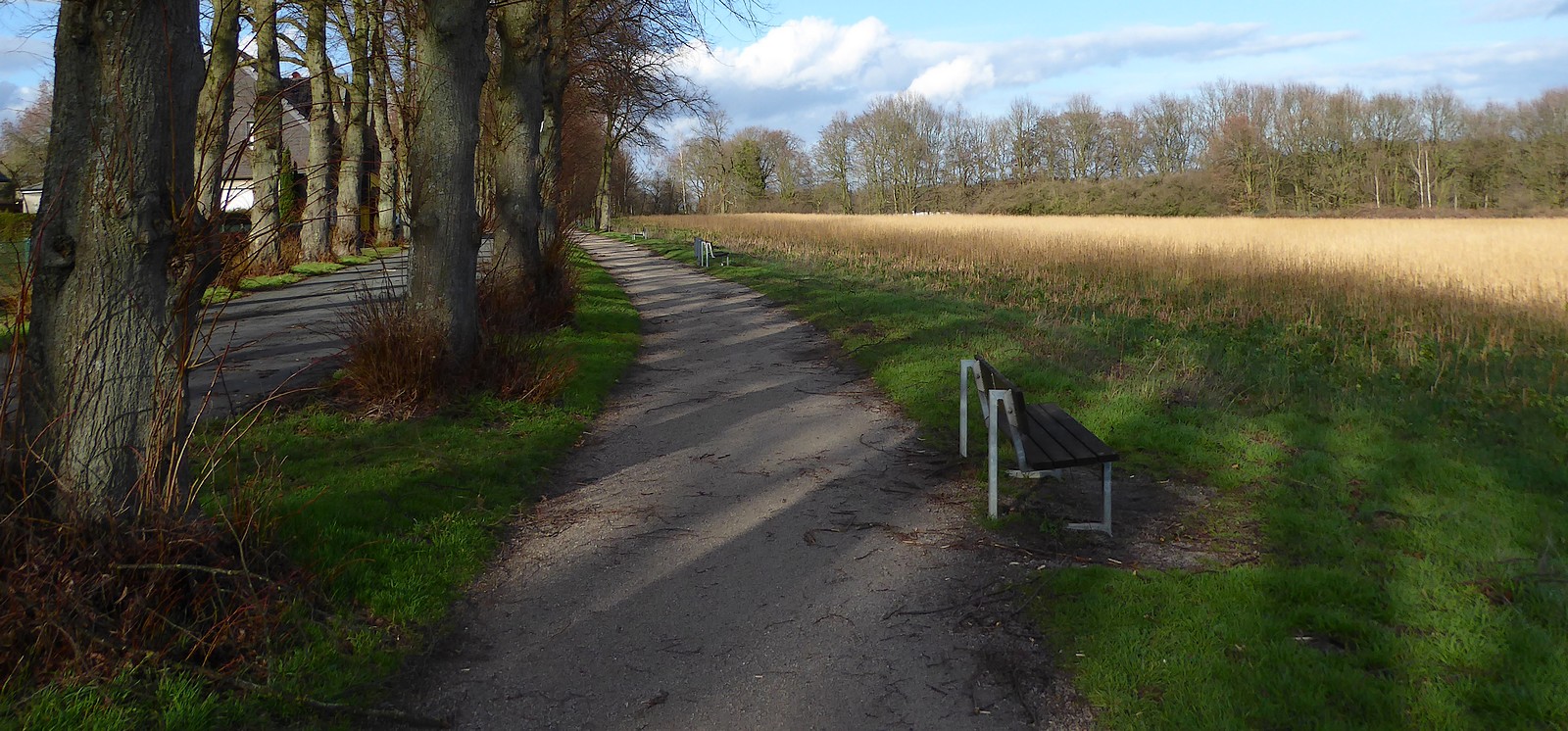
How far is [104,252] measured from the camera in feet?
12.0

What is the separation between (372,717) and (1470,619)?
14.4ft

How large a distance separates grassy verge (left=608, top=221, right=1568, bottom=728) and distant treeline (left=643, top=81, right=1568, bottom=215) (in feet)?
138

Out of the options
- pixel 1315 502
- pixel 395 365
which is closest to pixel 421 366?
pixel 395 365

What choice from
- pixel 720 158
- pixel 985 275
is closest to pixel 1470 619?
pixel 985 275

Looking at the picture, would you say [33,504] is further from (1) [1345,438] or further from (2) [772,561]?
(1) [1345,438]

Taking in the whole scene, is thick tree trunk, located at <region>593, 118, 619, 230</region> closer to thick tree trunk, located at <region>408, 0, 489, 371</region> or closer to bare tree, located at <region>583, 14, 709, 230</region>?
bare tree, located at <region>583, 14, 709, 230</region>

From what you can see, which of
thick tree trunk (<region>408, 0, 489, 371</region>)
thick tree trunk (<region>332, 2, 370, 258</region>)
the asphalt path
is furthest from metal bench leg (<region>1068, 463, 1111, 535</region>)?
thick tree trunk (<region>332, 2, 370, 258</region>)

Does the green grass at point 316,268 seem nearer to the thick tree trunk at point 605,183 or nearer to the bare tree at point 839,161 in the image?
the thick tree trunk at point 605,183

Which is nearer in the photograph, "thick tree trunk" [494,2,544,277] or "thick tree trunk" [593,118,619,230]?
"thick tree trunk" [494,2,544,277]

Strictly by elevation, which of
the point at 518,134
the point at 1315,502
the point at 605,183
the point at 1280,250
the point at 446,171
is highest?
the point at 605,183

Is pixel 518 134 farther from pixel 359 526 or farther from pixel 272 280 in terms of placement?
pixel 272 280

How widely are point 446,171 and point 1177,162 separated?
233 ft

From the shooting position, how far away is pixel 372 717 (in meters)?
3.46

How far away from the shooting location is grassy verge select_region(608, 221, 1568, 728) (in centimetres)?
362
